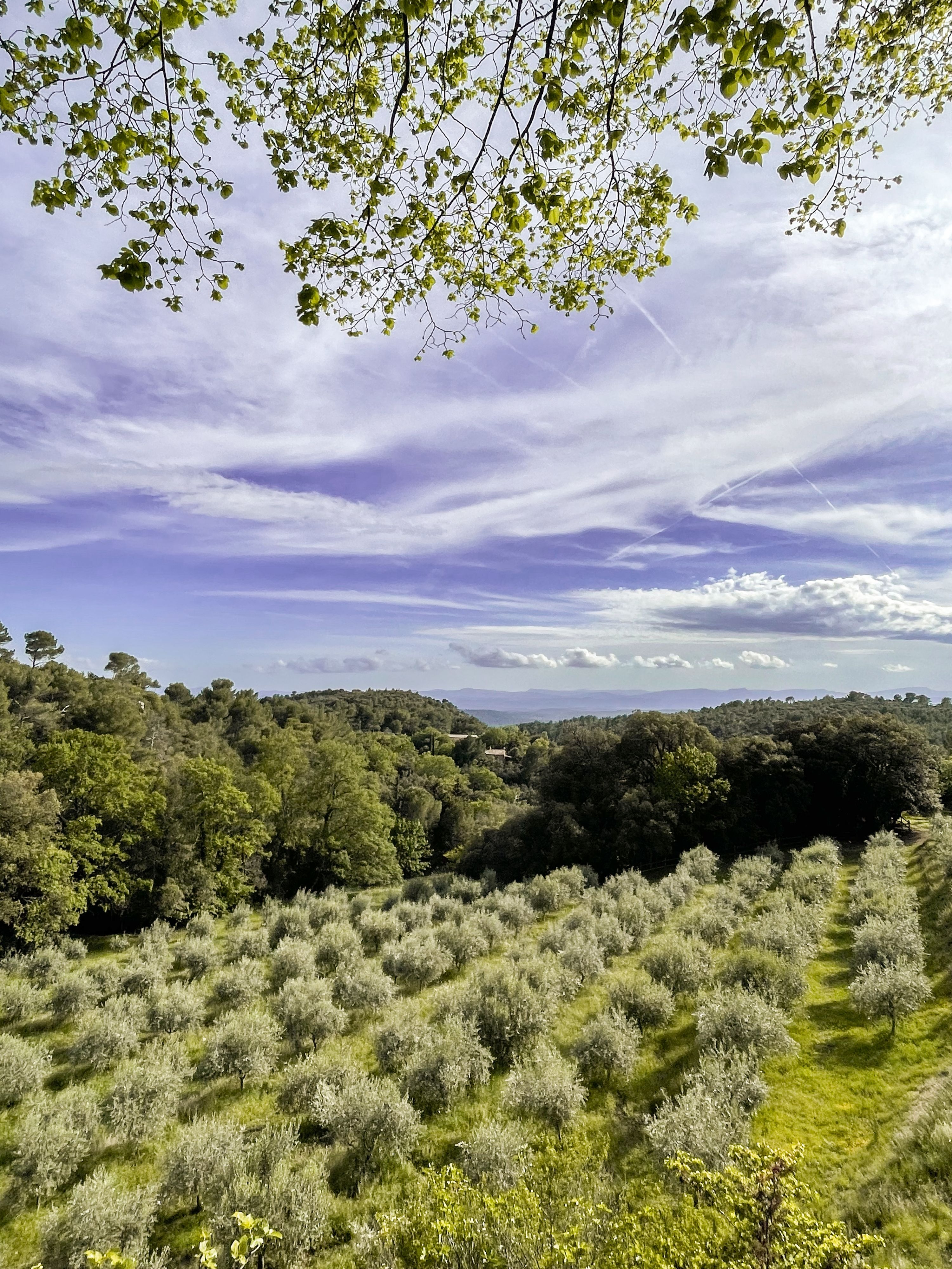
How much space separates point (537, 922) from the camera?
23.0 m

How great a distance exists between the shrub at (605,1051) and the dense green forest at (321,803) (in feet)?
64.0

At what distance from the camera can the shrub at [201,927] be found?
21.8 meters

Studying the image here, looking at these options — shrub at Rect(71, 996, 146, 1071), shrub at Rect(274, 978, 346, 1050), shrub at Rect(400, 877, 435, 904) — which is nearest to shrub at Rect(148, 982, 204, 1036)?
shrub at Rect(71, 996, 146, 1071)

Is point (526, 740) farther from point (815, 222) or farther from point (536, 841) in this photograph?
point (815, 222)

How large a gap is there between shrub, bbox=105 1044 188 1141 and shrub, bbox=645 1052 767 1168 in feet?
29.7

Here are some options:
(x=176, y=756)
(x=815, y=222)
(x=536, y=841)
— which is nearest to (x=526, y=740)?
(x=536, y=841)

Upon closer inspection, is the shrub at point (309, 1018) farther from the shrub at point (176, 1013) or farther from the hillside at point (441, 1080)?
the shrub at point (176, 1013)

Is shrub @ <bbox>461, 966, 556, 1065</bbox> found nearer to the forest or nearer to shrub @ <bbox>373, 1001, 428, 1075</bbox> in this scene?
the forest

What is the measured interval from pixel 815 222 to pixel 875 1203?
1213cm

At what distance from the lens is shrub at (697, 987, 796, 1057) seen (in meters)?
11.2

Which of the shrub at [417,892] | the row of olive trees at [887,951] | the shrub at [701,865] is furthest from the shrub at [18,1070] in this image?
the shrub at [701,865]

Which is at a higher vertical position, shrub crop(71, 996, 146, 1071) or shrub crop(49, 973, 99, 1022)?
shrub crop(71, 996, 146, 1071)

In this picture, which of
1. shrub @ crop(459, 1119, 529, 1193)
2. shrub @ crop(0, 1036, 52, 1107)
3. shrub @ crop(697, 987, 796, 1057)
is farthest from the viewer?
shrub @ crop(697, 987, 796, 1057)

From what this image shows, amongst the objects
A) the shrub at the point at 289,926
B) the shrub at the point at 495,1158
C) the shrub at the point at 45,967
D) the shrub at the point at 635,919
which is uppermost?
the shrub at the point at 495,1158
